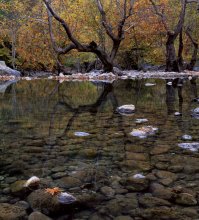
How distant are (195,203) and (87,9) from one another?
27.0 meters

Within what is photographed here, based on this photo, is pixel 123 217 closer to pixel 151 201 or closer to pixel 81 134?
pixel 151 201

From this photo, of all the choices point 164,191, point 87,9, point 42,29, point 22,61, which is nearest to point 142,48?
point 87,9

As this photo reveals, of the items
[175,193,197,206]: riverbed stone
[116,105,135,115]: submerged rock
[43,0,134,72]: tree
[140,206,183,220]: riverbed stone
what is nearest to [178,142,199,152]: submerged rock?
[175,193,197,206]: riverbed stone

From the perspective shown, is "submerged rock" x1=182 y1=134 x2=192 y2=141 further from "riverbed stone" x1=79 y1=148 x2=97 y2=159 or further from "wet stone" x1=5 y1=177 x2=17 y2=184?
"wet stone" x1=5 y1=177 x2=17 y2=184

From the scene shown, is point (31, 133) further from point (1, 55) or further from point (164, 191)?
point (1, 55)

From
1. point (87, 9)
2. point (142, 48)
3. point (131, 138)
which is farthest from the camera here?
point (142, 48)

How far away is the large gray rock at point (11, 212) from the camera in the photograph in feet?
6.51

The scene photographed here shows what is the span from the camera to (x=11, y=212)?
2.04 metres

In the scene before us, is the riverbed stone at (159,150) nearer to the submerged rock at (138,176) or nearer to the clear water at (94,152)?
the clear water at (94,152)

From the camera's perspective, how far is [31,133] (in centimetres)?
418

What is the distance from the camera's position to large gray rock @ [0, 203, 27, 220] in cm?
198

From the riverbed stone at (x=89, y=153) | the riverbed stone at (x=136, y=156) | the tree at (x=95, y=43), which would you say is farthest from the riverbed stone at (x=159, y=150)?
the tree at (x=95, y=43)

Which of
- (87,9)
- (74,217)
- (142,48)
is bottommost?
(74,217)

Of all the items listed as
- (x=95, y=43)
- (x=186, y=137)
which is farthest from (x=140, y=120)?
(x=95, y=43)
